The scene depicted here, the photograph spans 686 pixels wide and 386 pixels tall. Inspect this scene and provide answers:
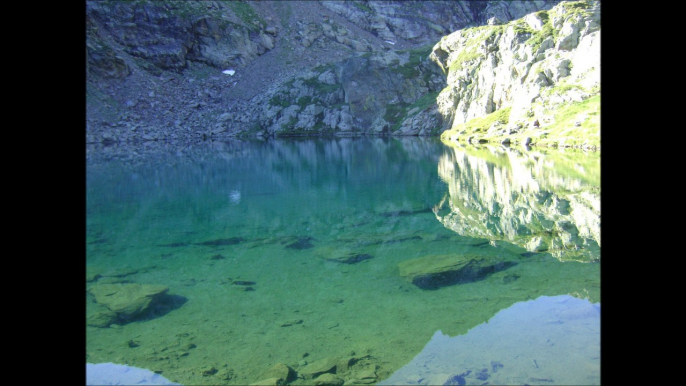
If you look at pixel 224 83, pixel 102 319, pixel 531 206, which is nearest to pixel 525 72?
pixel 531 206

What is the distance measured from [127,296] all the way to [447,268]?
9.47m

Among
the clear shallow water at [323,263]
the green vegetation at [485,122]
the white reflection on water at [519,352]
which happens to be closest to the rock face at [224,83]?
the green vegetation at [485,122]

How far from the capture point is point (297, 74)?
15725 cm

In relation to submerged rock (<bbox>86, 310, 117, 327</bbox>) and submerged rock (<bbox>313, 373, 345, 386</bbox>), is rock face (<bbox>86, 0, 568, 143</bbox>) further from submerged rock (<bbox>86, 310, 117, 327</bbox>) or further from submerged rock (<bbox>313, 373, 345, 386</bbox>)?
submerged rock (<bbox>313, 373, 345, 386</bbox>)

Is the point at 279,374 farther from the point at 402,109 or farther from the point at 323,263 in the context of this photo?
the point at 402,109

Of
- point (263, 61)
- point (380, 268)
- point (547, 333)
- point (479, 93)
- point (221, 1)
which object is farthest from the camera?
point (221, 1)

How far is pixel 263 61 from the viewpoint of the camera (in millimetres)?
177750

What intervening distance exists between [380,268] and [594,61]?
79.3m

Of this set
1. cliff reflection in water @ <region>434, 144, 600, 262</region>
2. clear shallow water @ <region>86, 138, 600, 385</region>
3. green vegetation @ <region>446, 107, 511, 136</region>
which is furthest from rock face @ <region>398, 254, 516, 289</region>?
green vegetation @ <region>446, 107, 511, 136</region>

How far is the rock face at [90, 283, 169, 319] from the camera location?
12.7m

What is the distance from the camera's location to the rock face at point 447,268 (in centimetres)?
1422
